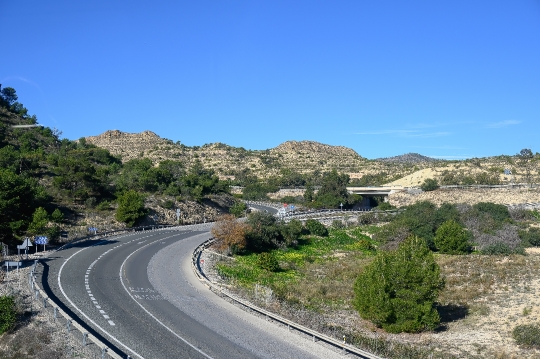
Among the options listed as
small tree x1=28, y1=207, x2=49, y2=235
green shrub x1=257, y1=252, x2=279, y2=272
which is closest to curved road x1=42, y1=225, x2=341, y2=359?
small tree x1=28, y1=207, x2=49, y2=235

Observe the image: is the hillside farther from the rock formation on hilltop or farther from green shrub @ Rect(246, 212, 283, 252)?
green shrub @ Rect(246, 212, 283, 252)

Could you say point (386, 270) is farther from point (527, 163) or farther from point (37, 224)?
point (527, 163)

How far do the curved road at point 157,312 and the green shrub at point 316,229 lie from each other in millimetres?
21591

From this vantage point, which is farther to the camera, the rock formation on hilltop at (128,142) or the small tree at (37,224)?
the rock formation on hilltop at (128,142)

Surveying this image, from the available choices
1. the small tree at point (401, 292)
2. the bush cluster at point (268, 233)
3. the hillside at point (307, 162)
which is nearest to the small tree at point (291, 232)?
the bush cluster at point (268, 233)

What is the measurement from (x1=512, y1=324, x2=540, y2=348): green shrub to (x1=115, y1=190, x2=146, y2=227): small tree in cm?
3731

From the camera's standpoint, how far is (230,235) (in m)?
38.7

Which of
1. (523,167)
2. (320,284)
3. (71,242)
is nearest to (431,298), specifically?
(320,284)

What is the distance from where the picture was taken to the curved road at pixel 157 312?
1566 cm

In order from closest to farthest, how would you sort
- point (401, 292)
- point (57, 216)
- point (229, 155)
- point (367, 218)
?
point (401, 292) < point (57, 216) < point (367, 218) < point (229, 155)

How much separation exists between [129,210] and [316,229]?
18845mm

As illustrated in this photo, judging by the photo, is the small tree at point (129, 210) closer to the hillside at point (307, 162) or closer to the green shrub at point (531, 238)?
the green shrub at point (531, 238)

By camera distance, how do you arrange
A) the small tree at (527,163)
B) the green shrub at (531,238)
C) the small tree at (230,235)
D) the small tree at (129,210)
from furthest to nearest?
1. the small tree at (527,163)
2. the small tree at (129,210)
3. the green shrub at (531,238)
4. the small tree at (230,235)

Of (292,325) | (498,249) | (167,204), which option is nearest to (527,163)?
(498,249)
